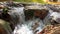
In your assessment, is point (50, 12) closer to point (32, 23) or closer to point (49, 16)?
point (49, 16)

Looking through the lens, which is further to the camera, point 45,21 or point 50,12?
point 50,12

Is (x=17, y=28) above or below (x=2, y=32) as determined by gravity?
below

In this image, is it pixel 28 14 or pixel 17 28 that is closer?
pixel 17 28

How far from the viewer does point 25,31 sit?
573 centimetres

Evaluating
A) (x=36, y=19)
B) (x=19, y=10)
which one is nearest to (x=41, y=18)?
(x=36, y=19)

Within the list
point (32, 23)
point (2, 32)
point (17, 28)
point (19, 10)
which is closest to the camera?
point (2, 32)

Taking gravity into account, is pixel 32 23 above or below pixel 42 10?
below

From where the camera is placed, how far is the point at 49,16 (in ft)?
20.6

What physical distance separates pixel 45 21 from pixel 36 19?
38 cm

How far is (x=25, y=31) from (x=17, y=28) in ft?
1.00

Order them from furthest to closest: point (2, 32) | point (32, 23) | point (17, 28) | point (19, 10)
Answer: point (19, 10) < point (32, 23) < point (17, 28) < point (2, 32)

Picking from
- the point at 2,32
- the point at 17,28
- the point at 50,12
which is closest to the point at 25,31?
the point at 17,28

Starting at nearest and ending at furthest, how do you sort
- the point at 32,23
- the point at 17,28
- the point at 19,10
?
1. the point at 17,28
2. the point at 32,23
3. the point at 19,10

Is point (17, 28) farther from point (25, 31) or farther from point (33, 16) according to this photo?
point (33, 16)
